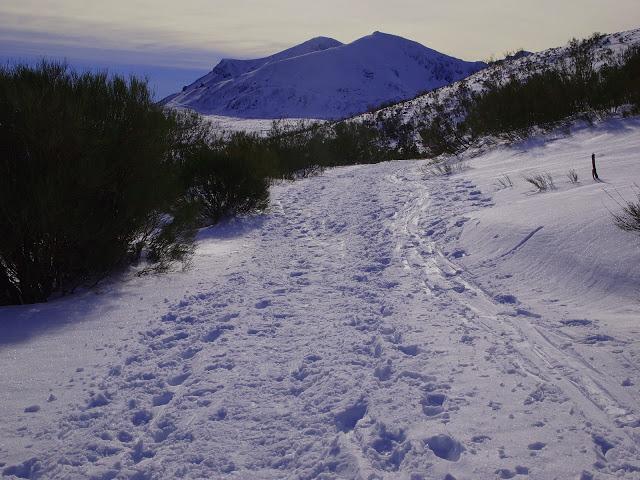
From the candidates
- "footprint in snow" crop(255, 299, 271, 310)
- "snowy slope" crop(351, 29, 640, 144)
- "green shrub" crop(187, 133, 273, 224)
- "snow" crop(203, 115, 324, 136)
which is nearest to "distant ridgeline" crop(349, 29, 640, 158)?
"snowy slope" crop(351, 29, 640, 144)

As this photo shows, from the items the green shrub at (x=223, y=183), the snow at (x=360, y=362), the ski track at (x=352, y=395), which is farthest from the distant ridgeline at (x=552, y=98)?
the ski track at (x=352, y=395)

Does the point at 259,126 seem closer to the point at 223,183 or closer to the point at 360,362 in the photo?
the point at 223,183

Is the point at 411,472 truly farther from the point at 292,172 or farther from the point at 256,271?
the point at 292,172

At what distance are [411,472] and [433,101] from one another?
1737 inches

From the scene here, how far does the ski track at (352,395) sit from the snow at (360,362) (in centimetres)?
2

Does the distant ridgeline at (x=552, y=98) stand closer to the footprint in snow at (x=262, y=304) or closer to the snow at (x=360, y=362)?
the snow at (x=360, y=362)

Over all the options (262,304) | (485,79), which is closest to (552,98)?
(262,304)

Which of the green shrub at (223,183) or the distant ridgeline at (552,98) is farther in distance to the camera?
the distant ridgeline at (552,98)

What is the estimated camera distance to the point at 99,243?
23.3 ft

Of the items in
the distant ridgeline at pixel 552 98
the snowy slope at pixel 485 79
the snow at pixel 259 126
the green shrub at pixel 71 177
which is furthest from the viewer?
the snowy slope at pixel 485 79

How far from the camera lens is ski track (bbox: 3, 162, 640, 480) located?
126 inches

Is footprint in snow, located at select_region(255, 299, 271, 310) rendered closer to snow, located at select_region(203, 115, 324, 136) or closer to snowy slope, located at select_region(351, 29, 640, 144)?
snow, located at select_region(203, 115, 324, 136)

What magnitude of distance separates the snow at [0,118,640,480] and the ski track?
0.05ft

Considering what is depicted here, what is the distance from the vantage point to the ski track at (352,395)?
3189 millimetres
